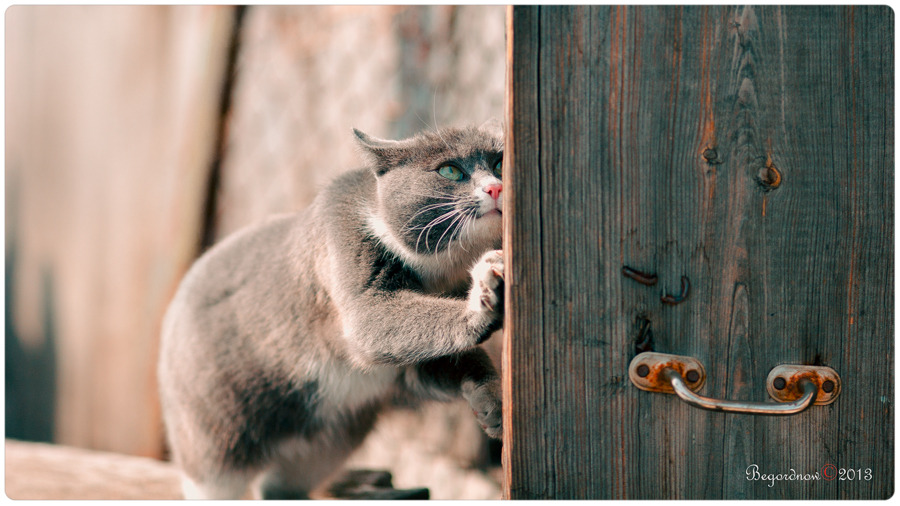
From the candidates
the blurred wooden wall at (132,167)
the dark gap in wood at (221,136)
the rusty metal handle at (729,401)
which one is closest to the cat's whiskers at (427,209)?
the rusty metal handle at (729,401)

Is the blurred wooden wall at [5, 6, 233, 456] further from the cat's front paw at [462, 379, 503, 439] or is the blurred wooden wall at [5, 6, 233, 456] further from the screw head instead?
the screw head

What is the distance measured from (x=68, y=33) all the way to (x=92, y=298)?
199 centimetres

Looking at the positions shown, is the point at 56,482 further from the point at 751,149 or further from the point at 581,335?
the point at 751,149

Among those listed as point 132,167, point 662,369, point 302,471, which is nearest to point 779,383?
point 662,369

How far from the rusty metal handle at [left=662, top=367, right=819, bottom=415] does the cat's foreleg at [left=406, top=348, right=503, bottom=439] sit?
0.79m

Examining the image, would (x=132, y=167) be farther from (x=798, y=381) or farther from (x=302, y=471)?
(x=798, y=381)

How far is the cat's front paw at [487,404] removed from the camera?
2.29m

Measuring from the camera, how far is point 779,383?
5.52 feet

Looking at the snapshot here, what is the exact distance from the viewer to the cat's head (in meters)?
2.23

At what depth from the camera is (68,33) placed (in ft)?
16.6

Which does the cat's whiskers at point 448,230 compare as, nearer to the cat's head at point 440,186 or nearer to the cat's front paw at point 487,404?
the cat's head at point 440,186

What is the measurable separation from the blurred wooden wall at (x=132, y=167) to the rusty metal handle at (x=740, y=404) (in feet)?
9.69

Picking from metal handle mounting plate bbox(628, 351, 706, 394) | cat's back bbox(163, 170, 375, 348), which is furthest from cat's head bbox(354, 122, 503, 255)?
metal handle mounting plate bbox(628, 351, 706, 394)

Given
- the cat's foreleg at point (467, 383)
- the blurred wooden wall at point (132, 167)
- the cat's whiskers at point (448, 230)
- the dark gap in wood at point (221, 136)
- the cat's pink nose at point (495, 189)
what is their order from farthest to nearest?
the dark gap in wood at point (221, 136) < the blurred wooden wall at point (132, 167) < the cat's foreleg at point (467, 383) < the cat's whiskers at point (448, 230) < the cat's pink nose at point (495, 189)
